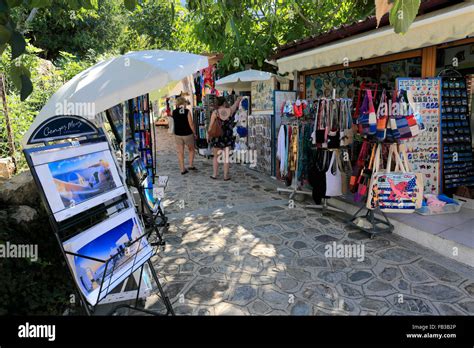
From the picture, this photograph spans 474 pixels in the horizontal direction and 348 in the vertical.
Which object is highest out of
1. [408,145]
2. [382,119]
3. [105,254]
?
[382,119]

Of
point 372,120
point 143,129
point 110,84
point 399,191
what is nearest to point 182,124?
point 143,129

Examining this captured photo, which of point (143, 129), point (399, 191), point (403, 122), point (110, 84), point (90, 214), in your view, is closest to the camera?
point (90, 214)

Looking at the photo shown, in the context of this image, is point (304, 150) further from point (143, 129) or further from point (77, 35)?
point (77, 35)

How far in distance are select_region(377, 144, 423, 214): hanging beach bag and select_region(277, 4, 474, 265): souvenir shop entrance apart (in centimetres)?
1

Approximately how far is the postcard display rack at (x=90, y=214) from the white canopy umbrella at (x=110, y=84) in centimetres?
15

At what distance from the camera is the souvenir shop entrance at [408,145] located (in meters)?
4.26

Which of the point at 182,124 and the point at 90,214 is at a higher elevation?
the point at 182,124

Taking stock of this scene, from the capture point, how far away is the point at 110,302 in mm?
2910

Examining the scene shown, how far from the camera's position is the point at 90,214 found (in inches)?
102

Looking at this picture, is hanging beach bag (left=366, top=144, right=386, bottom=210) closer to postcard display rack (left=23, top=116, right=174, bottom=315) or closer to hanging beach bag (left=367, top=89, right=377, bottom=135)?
hanging beach bag (left=367, top=89, right=377, bottom=135)

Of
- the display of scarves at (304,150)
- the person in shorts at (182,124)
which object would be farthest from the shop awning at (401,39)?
the person in shorts at (182,124)

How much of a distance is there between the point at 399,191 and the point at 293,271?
6.18 ft
